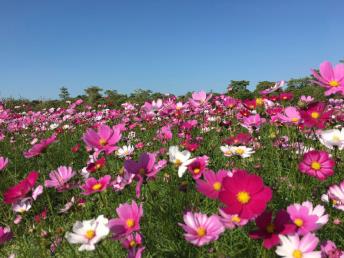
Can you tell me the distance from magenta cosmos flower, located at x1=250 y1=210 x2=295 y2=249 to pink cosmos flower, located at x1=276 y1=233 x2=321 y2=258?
20 millimetres

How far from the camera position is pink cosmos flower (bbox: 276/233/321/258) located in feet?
3.31

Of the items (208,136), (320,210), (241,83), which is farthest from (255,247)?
(241,83)

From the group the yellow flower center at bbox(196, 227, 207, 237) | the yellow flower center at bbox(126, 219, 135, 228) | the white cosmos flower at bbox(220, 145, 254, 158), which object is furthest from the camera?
the white cosmos flower at bbox(220, 145, 254, 158)

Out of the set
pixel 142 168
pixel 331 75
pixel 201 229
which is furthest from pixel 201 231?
pixel 331 75

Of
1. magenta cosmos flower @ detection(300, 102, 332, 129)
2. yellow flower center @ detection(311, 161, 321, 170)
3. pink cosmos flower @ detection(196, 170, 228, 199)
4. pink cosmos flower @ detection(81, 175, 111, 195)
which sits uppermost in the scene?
magenta cosmos flower @ detection(300, 102, 332, 129)

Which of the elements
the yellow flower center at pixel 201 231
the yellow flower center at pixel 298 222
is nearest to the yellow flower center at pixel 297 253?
the yellow flower center at pixel 298 222

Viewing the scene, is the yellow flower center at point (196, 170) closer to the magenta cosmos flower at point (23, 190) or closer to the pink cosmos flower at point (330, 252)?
the pink cosmos flower at point (330, 252)

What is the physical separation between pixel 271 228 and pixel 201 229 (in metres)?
0.22

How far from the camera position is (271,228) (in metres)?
1.06

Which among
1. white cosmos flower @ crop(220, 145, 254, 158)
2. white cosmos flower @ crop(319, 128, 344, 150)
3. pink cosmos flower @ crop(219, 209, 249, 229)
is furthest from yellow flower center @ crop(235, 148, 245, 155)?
pink cosmos flower @ crop(219, 209, 249, 229)

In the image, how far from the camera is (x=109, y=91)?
1540cm

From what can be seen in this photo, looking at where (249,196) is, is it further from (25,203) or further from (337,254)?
(25,203)

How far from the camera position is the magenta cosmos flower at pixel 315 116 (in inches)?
61.1

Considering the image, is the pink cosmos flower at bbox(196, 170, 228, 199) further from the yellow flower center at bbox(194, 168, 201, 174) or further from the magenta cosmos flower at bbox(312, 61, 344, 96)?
the magenta cosmos flower at bbox(312, 61, 344, 96)
